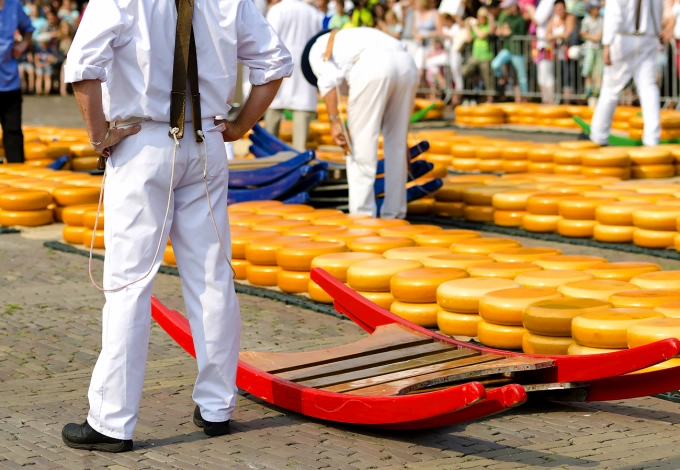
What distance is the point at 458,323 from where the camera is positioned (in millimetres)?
5215

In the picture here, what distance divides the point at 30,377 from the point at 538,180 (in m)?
5.27

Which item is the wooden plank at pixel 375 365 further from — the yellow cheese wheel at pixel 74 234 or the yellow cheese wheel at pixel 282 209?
the yellow cheese wheel at pixel 74 234

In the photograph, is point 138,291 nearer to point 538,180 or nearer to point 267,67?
point 267,67

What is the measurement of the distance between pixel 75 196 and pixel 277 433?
5.32m

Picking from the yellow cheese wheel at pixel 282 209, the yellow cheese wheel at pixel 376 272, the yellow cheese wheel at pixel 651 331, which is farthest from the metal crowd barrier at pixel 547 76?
the yellow cheese wheel at pixel 651 331

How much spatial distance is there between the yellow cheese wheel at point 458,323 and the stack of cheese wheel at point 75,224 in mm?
3654

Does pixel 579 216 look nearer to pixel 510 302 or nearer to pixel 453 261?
pixel 453 261

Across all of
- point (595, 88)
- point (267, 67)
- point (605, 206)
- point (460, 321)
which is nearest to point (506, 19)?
point (595, 88)

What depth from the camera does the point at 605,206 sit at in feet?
25.3

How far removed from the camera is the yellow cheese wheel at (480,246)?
625 cm

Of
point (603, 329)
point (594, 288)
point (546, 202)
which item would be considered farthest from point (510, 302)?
point (546, 202)

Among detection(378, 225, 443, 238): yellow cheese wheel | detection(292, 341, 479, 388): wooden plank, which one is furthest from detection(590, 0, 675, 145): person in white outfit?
detection(292, 341, 479, 388): wooden plank

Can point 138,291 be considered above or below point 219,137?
below

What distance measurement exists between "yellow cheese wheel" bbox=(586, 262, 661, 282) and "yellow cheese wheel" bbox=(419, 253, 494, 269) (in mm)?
586
